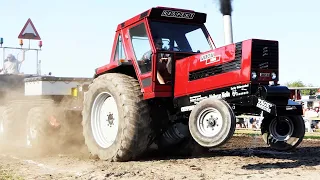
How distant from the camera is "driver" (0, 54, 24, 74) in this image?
48.4ft

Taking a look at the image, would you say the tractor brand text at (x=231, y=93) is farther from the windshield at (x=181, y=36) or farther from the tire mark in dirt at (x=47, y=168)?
the tire mark in dirt at (x=47, y=168)

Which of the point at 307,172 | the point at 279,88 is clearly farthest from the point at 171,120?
the point at 307,172

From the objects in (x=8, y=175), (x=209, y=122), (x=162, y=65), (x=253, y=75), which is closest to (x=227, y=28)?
(x=162, y=65)

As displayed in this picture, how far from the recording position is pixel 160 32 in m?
7.68

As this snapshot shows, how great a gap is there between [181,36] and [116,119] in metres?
1.84

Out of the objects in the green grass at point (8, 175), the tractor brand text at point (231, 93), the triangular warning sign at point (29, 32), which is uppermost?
the triangular warning sign at point (29, 32)

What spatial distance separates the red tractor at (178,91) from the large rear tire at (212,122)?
0.01 m

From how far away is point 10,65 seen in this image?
582 inches

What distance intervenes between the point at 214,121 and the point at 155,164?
1.28 metres

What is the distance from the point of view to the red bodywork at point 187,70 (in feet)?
20.7

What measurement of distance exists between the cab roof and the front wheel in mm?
2217

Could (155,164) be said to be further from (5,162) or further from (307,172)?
(5,162)

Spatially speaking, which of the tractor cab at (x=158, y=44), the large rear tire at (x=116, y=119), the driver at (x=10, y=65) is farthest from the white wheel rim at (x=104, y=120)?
the driver at (x=10, y=65)

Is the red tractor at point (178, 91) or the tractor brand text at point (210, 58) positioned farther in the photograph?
the tractor brand text at point (210, 58)
